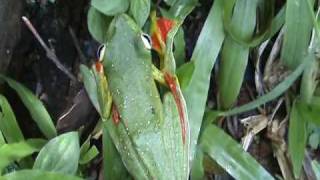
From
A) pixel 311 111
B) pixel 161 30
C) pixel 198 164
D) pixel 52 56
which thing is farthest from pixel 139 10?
pixel 311 111

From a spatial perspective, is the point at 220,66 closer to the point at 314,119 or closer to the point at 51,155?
the point at 314,119

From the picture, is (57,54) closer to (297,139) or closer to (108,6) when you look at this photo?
(108,6)

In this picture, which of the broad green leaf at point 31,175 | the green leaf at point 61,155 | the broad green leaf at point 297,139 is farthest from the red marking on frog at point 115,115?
the broad green leaf at point 297,139

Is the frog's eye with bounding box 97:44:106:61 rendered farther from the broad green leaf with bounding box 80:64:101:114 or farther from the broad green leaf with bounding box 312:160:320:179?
the broad green leaf with bounding box 312:160:320:179

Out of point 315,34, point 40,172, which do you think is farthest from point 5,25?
point 315,34

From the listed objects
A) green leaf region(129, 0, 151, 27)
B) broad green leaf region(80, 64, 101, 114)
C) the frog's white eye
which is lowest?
broad green leaf region(80, 64, 101, 114)

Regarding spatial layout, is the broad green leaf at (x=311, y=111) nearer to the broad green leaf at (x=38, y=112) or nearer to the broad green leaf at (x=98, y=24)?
the broad green leaf at (x=98, y=24)

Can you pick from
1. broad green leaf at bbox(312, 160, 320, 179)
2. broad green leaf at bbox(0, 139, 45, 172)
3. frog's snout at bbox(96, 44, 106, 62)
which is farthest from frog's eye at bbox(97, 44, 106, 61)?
broad green leaf at bbox(312, 160, 320, 179)
